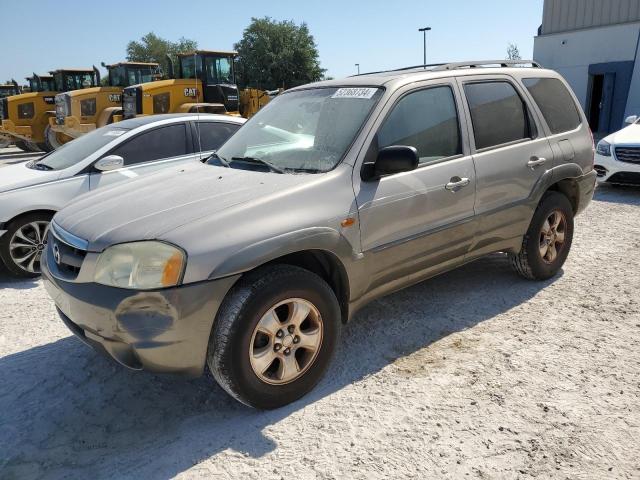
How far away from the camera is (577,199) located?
4.77 meters

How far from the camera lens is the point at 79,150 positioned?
5.80 meters

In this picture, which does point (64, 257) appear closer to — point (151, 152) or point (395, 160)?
point (395, 160)

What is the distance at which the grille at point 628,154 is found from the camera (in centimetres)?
830

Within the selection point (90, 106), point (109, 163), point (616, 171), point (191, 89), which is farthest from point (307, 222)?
point (90, 106)

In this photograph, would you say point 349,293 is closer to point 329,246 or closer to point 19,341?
point 329,246

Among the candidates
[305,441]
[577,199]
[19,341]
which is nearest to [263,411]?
[305,441]

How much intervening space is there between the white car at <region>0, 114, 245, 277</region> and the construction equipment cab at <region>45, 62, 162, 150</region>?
9590 mm

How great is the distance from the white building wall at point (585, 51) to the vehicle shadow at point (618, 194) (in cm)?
1041

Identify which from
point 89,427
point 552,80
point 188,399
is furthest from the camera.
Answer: point 552,80

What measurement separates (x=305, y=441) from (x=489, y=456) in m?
0.90

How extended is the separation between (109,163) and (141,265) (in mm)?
3219

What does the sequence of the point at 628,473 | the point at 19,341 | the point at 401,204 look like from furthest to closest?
the point at 19,341 → the point at 401,204 → the point at 628,473

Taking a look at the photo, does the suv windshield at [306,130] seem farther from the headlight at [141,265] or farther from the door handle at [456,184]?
the headlight at [141,265]

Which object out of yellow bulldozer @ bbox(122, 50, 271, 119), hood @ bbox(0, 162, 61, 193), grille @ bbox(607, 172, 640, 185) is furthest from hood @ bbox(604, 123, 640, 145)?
yellow bulldozer @ bbox(122, 50, 271, 119)
